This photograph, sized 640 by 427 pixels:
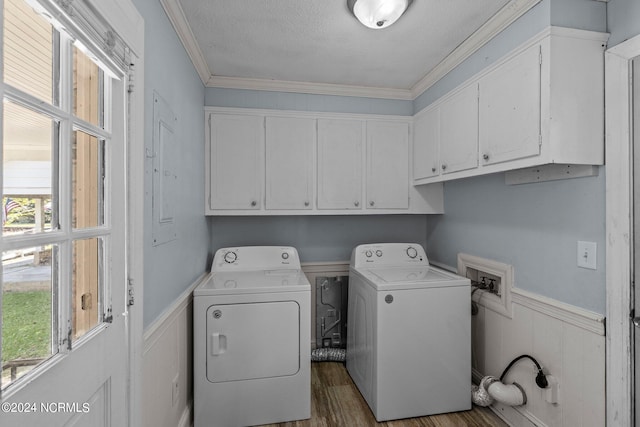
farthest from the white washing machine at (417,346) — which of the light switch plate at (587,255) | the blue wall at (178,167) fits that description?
the blue wall at (178,167)

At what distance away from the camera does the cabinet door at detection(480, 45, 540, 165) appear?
57.6 inches

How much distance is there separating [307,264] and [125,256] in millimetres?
1817

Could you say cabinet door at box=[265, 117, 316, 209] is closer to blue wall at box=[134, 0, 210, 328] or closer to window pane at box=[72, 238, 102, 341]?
blue wall at box=[134, 0, 210, 328]

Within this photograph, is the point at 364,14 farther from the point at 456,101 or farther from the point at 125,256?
the point at 125,256

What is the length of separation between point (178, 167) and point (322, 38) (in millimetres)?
1138

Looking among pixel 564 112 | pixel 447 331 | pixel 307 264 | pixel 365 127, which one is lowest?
pixel 447 331

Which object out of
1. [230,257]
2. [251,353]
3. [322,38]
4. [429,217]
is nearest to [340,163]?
[322,38]

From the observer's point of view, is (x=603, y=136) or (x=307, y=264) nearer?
(x=603, y=136)

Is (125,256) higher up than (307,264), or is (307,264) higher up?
(125,256)

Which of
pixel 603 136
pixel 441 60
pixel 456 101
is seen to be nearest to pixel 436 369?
pixel 603 136

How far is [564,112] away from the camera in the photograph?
139 centimetres

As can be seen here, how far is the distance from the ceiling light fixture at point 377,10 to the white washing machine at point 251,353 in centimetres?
156

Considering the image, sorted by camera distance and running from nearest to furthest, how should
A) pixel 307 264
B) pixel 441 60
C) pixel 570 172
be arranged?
pixel 570 172
pixel 441 60
pixel 307 264

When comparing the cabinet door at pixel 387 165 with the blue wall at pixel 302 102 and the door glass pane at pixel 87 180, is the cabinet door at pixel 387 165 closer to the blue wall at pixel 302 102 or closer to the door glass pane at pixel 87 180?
the blue wall at pixel 302 102
